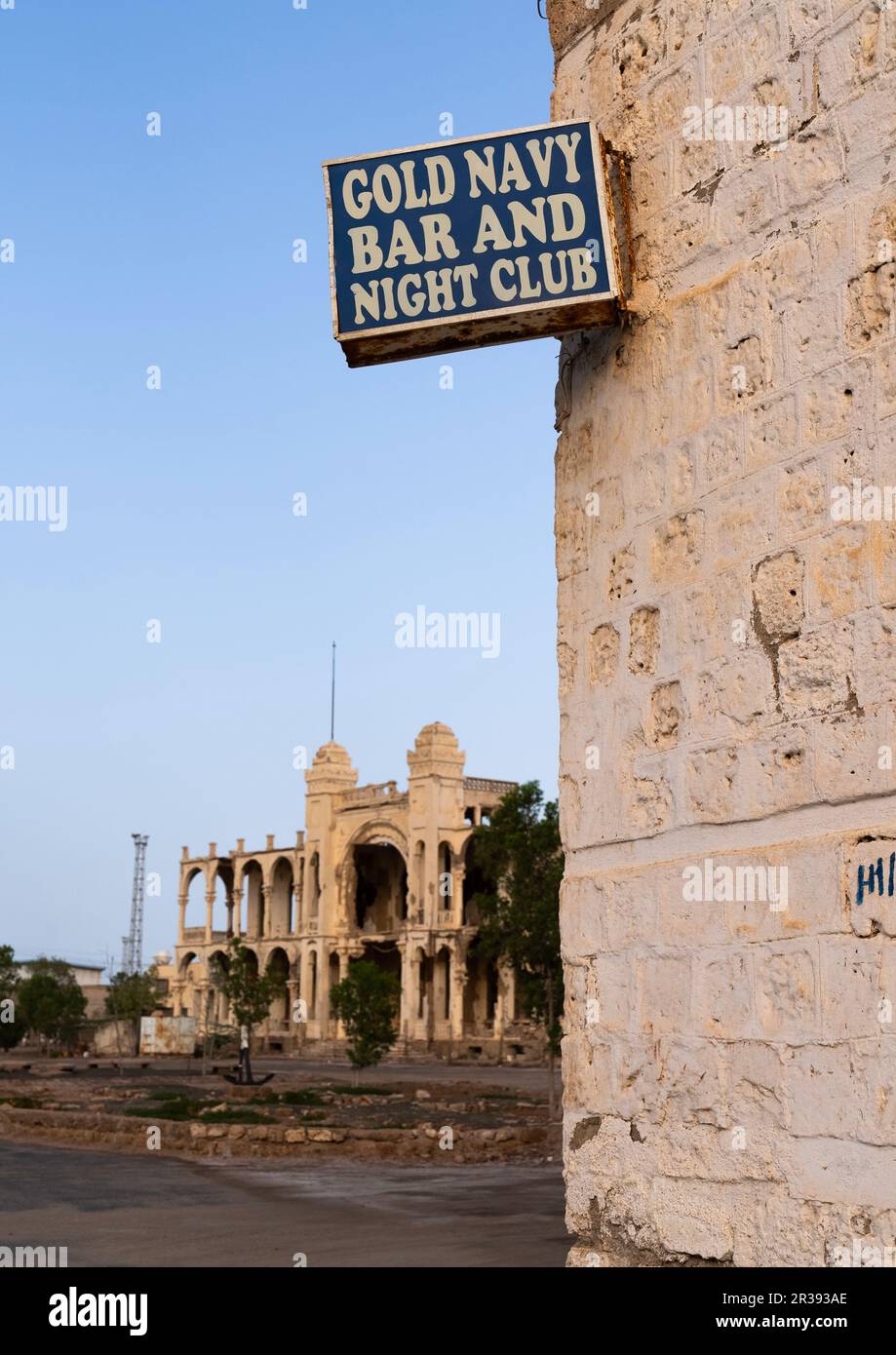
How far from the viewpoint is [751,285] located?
466cm

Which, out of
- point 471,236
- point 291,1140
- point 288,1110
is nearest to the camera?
point 471,236

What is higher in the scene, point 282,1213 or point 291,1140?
point 282,1213

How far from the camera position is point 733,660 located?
4605 mm

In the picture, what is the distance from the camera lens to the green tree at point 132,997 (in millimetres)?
65688

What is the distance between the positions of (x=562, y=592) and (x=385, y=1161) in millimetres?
15425

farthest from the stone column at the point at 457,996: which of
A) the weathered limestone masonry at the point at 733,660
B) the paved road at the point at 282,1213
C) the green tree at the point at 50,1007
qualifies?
the weathered limestone masonry at the point at 733,660

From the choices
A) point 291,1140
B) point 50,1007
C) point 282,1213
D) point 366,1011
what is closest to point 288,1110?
point 291,1140

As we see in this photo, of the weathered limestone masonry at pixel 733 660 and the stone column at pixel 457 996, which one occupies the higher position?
the weathered limestone masonry at pixel 733 660

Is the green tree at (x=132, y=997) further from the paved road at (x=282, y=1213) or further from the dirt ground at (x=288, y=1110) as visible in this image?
the paved road at (x=282, y=1213)

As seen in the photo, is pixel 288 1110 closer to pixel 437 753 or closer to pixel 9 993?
pixel 437 753

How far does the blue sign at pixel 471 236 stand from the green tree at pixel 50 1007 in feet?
207

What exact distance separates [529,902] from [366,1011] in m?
13.2
